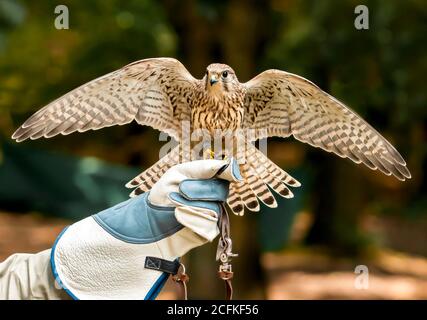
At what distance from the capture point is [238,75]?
6.04 metres

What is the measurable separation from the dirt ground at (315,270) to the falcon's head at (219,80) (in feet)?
15.3

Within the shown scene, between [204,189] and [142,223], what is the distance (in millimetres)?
260

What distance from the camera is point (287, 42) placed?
28.8 feet

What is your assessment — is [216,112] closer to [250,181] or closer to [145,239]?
[250,181]

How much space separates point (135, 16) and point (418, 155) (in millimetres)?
5792

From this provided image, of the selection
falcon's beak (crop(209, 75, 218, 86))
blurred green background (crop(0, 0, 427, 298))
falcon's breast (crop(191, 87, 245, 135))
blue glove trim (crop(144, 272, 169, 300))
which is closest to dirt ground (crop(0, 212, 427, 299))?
blurred green background (crop(0, 0, 427, 298))

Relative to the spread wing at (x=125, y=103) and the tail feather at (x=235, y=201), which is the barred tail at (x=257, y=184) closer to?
the tail feather at (x=235, y=201)

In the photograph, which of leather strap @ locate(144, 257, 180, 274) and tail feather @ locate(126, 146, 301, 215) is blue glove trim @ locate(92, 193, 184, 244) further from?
tail feather @ locate(126, 146, 301, 215)

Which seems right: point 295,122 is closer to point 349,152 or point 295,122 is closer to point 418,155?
point 349,152

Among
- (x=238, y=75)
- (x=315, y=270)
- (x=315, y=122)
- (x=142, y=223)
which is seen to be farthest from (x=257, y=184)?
(x=315, y=270)

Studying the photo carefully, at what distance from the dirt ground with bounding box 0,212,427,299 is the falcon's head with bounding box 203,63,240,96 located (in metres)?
4.67

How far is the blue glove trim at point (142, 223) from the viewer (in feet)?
8.38

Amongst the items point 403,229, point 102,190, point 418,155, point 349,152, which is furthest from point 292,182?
point 403,229

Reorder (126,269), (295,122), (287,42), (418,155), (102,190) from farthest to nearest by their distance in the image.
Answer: (418,155)
(102,190)
(287,42)
(295,122)
(126,269)
